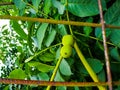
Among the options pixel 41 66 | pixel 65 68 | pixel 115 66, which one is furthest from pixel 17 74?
pixel 115 66

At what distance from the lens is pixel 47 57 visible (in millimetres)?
1000

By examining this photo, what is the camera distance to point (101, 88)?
2.14ft

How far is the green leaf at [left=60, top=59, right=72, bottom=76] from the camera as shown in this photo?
833mm

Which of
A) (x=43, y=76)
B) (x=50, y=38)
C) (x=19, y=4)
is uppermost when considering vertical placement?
(x=19, y=4)

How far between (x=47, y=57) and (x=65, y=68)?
166 mm

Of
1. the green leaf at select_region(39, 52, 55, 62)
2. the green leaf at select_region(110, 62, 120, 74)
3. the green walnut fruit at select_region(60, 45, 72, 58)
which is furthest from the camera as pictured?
the green leaf at select_region(39, 52, 55, 62)

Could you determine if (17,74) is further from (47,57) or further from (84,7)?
(84,7)

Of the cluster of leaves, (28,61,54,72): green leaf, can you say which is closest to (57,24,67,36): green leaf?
the cluster of leaves

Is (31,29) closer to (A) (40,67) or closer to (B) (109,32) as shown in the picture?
(A) (40,67)

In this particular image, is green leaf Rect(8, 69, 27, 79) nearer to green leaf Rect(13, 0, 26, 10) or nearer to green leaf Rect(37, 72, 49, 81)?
green leaf Rect(37, 72, 49, 81)

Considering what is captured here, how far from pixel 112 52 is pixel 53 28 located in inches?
7.7

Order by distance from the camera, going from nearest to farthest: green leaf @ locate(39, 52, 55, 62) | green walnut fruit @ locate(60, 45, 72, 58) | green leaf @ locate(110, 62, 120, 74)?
green walnut fruit @ locate(60, 45, 72, 58), green leaf @ locate(110, 62, 120, 74), green leaf @ locate(39, 52, 55, 62)

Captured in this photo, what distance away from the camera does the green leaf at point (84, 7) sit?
82 centimetres

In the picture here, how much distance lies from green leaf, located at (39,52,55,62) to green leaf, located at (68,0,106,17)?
202mm
